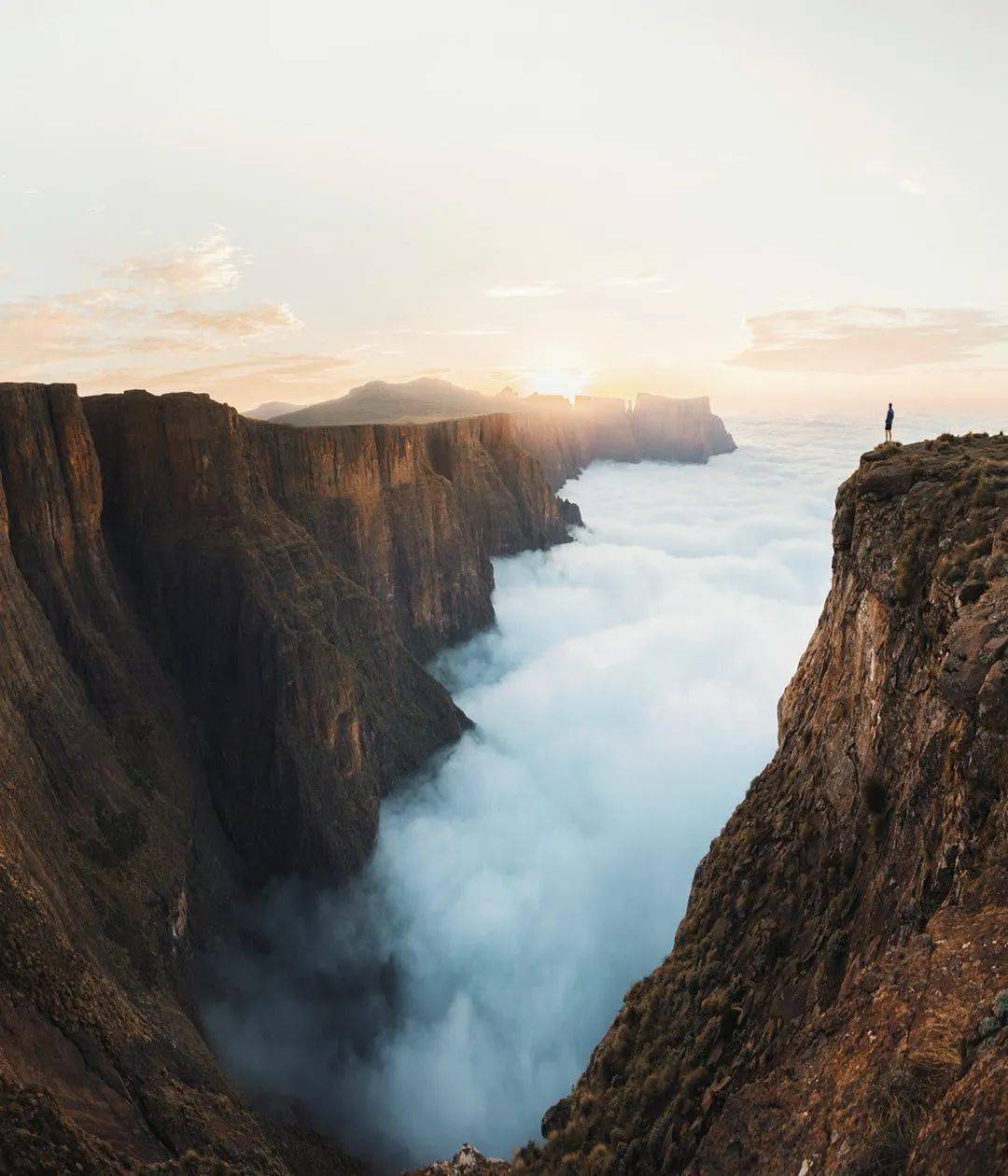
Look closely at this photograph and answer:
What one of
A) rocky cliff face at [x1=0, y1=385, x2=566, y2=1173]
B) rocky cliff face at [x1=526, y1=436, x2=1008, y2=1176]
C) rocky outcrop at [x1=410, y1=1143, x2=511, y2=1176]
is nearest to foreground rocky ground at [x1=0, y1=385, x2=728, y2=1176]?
rocky cliff face at [x1=0, y1=385, x2=566, y2=1173]

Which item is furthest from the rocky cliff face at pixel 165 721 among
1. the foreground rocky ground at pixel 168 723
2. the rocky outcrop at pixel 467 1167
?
the rocky outcrop at pixel 467 1167

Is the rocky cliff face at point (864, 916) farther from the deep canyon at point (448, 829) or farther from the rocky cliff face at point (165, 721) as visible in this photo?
the rocky cliff face at point (165, 721)

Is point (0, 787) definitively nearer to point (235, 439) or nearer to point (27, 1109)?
point (27, 1109)

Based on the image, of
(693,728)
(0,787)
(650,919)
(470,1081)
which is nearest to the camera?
(0,787)

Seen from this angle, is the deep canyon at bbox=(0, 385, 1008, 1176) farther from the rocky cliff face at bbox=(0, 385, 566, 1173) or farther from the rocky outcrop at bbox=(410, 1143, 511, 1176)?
the rocky outcrop at bbox=(410, 1143, 511, 1176)

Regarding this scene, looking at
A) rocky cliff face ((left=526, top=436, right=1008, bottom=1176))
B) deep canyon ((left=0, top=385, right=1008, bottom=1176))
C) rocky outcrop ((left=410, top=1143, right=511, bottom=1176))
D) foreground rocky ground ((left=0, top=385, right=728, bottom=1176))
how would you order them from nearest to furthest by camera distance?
rocky cliff face ((left=526, top=436, right=1008, bottom=1176)), deep canyon ((left=0, top=385, right=1008, bottom=1176)), foreground rocky ground ((left=0, top=385, right=728, bottom=1176)), rocky outcrop ((left=410, top=1143, right=511, bottom=1176))

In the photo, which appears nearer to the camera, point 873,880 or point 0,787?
point 873,880

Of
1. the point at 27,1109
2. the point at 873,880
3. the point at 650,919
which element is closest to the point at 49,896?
the point at 27,1109
